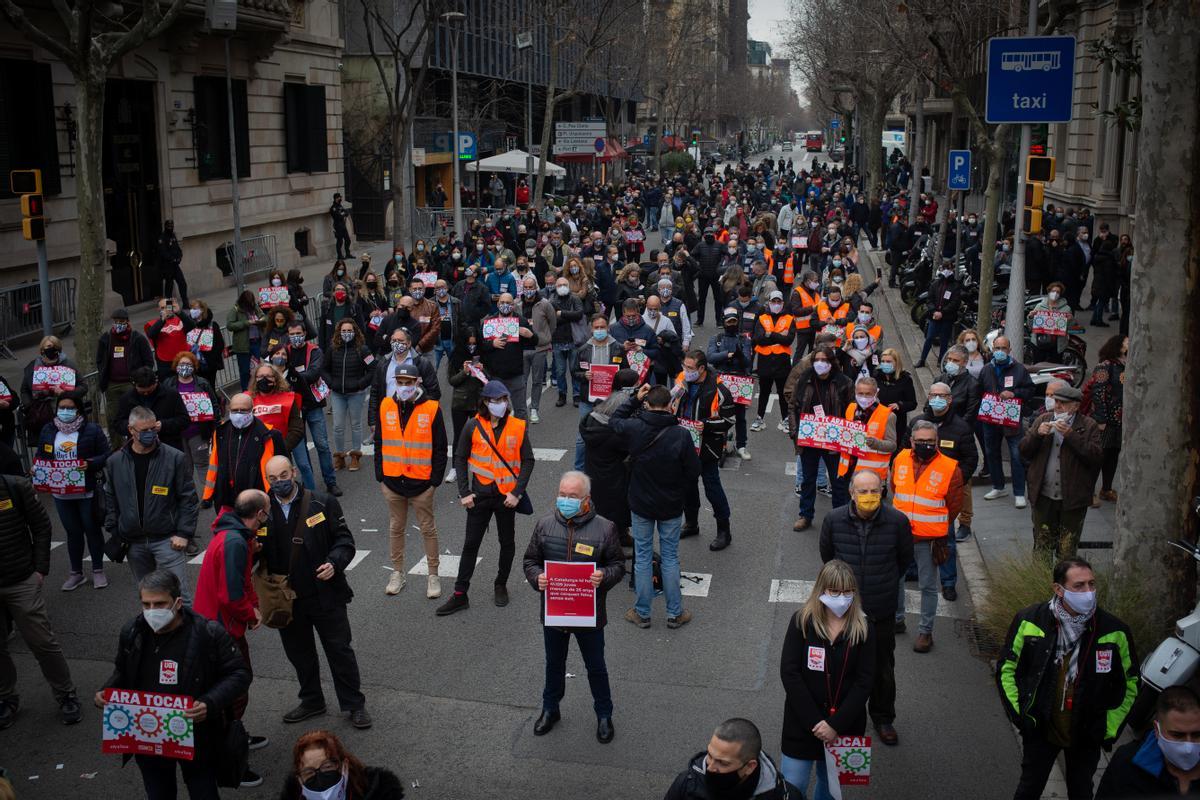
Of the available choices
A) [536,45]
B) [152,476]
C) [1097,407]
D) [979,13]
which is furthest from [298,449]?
[536,45]

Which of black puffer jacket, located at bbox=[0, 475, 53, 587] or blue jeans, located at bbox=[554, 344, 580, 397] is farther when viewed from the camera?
blue jeans, located at bbox=[554, 344, 580, 397]

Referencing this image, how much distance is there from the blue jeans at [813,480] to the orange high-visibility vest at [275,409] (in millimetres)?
4967

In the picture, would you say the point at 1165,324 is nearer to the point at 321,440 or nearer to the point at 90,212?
the point at 321,440

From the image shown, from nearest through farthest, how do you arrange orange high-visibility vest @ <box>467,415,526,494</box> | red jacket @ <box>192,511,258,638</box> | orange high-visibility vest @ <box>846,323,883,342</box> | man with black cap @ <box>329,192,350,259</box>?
1. red jacket @ <box>192,511,258,638</box>
2. orange high-visibility vest @ <box>467,415,526,494</box>
3. orange high-visibility vest @ <box>846,323,883,342</box>
4. man with black cap @ <box>329,192,350,259</box>

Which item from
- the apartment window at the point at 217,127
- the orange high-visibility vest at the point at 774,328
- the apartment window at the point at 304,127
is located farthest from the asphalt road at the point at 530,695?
the apartment window at the point at 304,127

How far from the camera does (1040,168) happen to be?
15.1 meters

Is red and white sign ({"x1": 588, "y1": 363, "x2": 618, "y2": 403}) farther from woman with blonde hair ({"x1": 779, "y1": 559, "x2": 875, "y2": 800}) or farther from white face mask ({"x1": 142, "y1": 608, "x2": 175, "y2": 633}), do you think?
white face mask ({"x1": 142, "y1": 608, "x2": 175, "y2": 633})

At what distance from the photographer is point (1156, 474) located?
8.23m

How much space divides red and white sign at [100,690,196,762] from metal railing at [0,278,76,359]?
15721 millimetres

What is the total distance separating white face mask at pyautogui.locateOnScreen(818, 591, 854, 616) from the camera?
20.6 ft

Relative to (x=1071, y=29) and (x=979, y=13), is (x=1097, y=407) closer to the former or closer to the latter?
(x=979, y=13)

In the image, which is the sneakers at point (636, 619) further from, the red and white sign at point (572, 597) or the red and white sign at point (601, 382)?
the red and white sign at point (601, 382)

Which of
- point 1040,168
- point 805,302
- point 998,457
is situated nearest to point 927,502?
point 998,457

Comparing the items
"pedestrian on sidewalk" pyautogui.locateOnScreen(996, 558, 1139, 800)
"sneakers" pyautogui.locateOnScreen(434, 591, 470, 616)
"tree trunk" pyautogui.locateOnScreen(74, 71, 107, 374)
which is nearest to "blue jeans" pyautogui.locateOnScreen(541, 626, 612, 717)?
"sneakers" pyautogui.locateOnScreen(434, 591, 470, 616)
